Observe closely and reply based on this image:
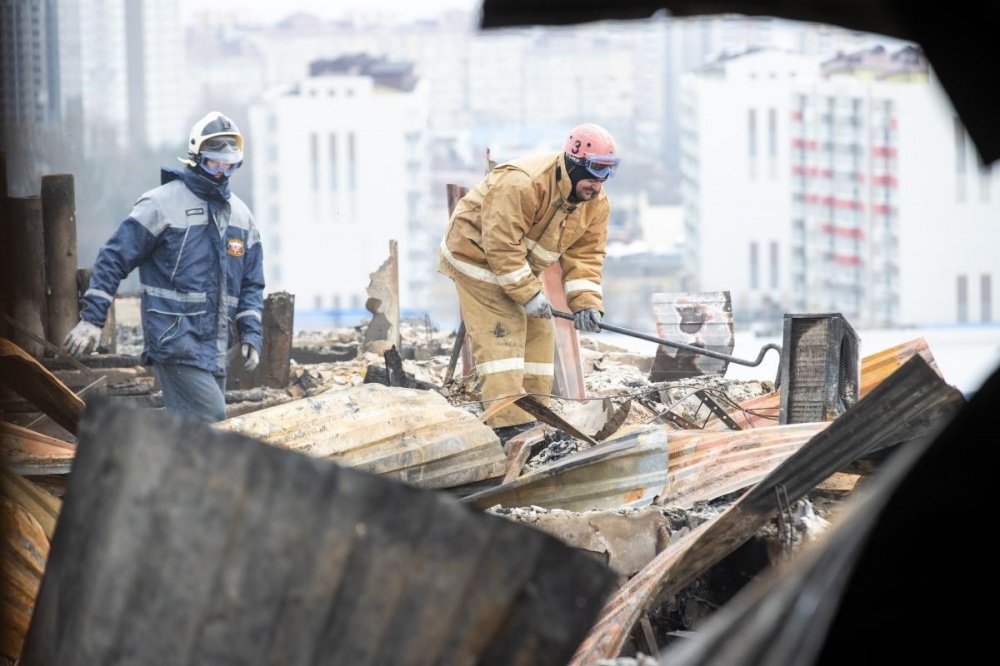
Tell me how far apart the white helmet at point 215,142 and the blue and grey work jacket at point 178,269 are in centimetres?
13

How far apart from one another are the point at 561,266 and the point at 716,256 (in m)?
45.3

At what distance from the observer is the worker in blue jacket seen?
639 cm

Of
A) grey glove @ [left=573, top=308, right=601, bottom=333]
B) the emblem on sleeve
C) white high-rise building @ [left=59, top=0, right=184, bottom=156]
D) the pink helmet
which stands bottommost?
grey glove @ [left=573, top=308, right=601, bottom=333]

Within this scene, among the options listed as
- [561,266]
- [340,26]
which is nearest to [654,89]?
[340,26]

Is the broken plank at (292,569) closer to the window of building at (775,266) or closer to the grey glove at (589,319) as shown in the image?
the grey glove at (589,319)

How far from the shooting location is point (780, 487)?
399 centimetres

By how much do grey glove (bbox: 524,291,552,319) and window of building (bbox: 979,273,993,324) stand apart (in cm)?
4475

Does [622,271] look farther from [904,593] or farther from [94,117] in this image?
[904,593]

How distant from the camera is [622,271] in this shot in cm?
5406

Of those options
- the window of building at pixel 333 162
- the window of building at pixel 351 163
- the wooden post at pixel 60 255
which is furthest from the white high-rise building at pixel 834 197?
the wooden post at pixel 60 255

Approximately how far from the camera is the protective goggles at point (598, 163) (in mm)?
7242

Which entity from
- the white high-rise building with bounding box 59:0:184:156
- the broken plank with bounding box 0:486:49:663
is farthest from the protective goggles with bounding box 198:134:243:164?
the white high-rise building with bounding box 59:0:184:156

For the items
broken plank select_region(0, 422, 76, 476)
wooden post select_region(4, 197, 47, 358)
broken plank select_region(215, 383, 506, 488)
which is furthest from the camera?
wooden post select_region(4, 197, 47, 358)

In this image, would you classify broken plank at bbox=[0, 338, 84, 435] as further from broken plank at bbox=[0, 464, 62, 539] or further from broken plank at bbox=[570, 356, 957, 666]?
broken plank at bbox=[570, 356, 957, 666]
